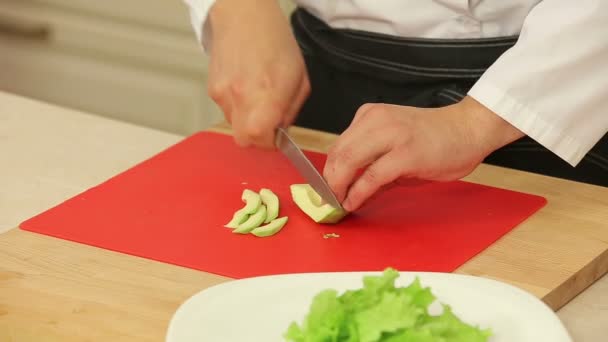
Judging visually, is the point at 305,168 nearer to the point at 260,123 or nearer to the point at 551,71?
the point at 260,123

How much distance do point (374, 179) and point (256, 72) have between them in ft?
0.71

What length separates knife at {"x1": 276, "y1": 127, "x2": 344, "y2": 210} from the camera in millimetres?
1160

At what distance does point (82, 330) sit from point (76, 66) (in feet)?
5.25

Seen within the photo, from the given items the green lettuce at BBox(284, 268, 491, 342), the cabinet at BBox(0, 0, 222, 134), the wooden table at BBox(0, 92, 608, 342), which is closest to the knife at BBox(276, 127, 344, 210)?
the wooden table at BBox(0, 92, 608, 342)

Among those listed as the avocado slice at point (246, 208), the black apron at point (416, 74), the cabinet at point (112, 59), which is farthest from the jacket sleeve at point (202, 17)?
the cabinet at point (112, 59)

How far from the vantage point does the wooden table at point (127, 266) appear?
0.96m

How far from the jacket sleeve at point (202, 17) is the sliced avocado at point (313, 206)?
289mm

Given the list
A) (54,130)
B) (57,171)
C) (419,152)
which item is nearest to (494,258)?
(419,152)

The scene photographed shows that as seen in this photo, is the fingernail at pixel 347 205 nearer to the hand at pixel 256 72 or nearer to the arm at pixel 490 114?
the arm at pixel 490 114

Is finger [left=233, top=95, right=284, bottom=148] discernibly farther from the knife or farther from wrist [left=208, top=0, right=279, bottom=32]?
wrist [left=208, top=0, right=279, bottom=32]

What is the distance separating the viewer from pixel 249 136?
125 cm

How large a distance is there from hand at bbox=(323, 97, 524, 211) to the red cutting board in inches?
2.0

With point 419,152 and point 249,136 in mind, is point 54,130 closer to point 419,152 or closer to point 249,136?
point 249,136

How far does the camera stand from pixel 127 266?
1.07 meters
